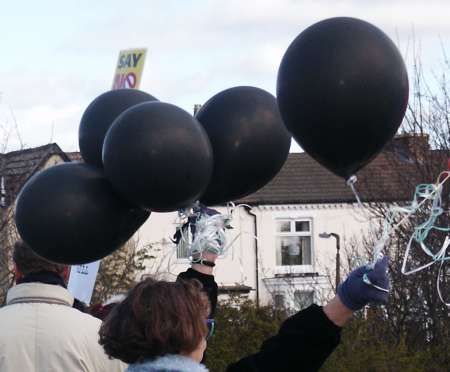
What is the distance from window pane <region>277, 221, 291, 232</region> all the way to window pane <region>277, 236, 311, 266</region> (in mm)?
262

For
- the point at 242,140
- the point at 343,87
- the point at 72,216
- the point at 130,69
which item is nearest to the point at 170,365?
the point at 343,87

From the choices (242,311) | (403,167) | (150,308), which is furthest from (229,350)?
(150,308)

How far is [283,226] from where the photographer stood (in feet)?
87.7

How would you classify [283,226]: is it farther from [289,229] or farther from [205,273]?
[205,273]

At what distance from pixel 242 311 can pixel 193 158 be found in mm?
6197

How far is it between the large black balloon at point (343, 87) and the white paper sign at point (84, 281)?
12.3ft

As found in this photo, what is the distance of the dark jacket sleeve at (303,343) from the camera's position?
2.55 metres

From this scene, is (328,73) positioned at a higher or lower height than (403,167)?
lower

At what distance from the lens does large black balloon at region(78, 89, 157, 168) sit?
385 centimetres

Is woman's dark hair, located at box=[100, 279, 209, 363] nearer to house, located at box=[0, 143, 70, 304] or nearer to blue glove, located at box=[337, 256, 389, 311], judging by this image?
blue glove, located at box=[337, 256, 389, 311]

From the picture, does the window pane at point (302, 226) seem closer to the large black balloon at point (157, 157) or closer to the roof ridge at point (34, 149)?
the roof ridge at point (34, 149)

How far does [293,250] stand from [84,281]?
20302mm

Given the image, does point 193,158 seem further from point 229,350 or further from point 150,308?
point 229,350

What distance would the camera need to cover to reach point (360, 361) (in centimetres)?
854
